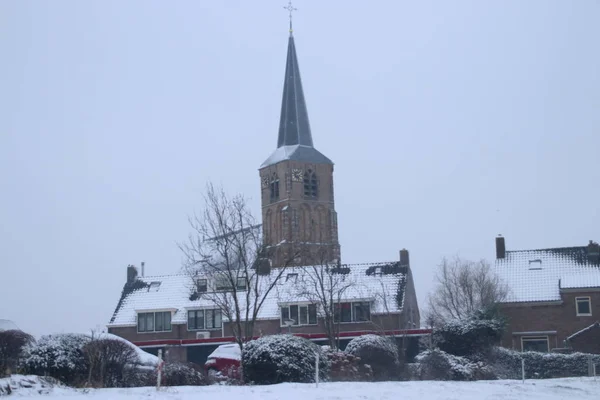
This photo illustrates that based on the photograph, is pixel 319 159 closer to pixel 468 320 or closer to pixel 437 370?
pixel 468 320

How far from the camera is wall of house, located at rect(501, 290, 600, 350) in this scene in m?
45.6

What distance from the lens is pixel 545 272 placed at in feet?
161

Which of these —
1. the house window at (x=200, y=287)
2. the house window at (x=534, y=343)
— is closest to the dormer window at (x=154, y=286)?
the house window at (x=200, y=287)

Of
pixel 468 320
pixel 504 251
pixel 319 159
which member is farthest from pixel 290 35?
pixel 468 320

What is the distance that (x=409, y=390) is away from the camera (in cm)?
1864

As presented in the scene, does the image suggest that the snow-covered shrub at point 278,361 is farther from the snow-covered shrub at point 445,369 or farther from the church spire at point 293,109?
the church spire at point 293,109

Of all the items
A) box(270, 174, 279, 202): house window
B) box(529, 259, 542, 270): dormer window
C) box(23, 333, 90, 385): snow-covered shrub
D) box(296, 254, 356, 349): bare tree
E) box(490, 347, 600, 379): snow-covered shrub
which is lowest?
box(490, 347, 600, 379): snow-covered shrub

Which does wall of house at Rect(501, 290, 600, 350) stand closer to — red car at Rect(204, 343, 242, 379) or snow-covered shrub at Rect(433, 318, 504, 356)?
snow-covered shrub at Rect(433, 318, 504, 356)

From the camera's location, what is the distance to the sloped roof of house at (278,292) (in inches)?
1877

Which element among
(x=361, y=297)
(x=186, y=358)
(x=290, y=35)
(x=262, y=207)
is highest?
(x=290, y=35)

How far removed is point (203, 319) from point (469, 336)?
896 inches

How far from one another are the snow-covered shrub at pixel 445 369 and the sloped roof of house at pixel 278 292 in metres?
17.6

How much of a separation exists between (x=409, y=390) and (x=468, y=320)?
48.4 feet

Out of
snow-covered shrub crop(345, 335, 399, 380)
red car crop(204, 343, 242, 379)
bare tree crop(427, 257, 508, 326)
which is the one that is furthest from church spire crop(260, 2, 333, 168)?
snow-covered shrub crop(345, 335, 399, 380)
